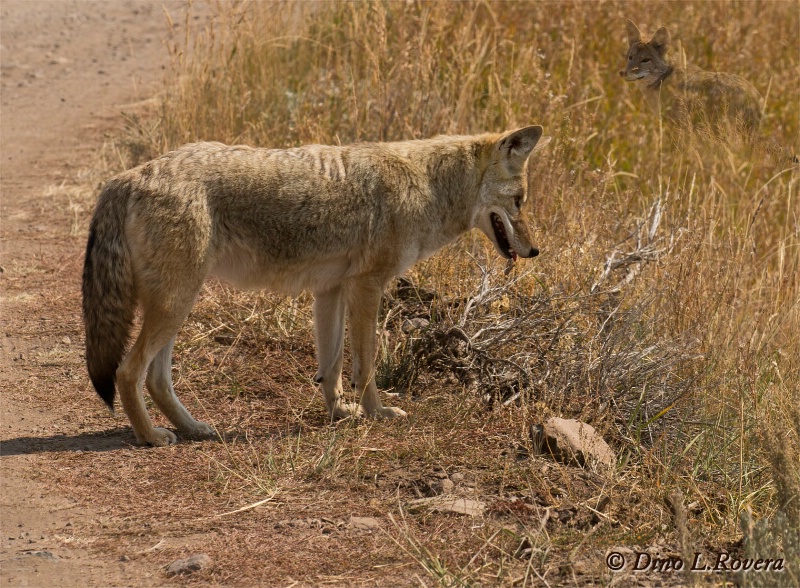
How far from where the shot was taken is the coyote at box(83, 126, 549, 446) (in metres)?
5.24

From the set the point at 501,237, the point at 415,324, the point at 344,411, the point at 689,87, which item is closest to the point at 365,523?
the point at 344,411

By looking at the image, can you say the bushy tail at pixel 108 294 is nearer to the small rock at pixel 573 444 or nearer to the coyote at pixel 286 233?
the coyote at pixel 286 233

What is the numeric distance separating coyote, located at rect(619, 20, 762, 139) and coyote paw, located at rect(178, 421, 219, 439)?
3428 mm

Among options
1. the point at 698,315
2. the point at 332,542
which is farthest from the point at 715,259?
the point at 332,542

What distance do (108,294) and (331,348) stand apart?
4.50 ft

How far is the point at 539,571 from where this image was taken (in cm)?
435

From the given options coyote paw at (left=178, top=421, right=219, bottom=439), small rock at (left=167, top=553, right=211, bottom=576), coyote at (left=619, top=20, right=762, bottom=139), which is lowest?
coyote paw at (left=178, top=421, right=219, bottom=439)

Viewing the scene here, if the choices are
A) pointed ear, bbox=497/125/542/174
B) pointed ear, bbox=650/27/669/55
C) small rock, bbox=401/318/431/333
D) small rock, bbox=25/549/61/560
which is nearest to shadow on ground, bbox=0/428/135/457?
small rock, bbox=25/549/61/560

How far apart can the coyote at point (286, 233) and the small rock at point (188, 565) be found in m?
1.21

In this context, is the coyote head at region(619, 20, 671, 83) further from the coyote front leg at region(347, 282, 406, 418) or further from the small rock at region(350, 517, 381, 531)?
the small rock at region(350, 517, 381, 531)

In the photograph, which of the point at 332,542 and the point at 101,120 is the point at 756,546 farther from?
the point at 101,120

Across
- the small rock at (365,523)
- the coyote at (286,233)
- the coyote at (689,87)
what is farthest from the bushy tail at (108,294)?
the coyote at (689,87)

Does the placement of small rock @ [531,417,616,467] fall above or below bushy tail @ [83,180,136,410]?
below

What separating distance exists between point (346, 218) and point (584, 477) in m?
1.88
